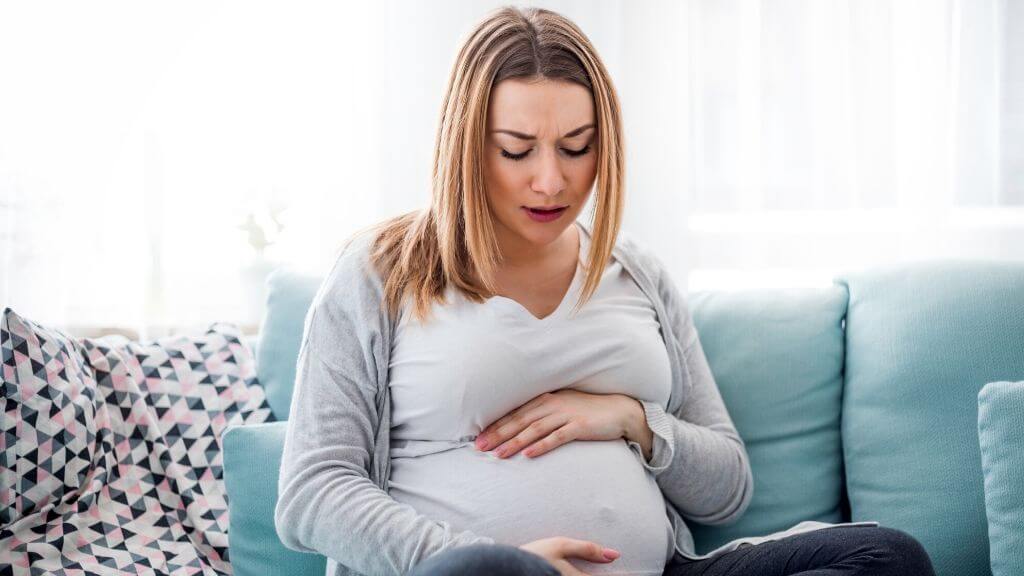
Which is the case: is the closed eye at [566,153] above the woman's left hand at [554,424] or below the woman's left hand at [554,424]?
above

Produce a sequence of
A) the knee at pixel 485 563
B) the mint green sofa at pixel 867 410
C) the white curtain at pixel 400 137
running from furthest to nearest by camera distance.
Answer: the white curtain at pixel 400 137 < the mint green sofa at pixel 867 410 < the knee at pixel 485 563

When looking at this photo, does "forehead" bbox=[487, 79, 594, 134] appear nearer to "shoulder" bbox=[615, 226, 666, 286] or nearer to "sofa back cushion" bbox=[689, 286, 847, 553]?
"shoulder" bbox=[615, 226, 666, 286]

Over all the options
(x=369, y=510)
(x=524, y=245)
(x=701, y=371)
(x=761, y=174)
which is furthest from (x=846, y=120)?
(x=369, y=510)

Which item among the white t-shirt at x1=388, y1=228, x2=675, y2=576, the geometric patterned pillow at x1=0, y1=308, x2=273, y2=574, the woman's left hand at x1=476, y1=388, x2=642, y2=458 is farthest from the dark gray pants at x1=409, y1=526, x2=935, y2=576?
the geometric patterned pillow at x1=0, y1=308, x2=273, y2=574

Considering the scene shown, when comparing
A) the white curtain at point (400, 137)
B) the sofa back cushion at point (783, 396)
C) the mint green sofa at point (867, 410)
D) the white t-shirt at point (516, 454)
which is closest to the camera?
the white t-shirt at point (516, 454)

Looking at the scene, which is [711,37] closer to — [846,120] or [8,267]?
[846,120]

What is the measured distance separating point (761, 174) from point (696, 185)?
159mm

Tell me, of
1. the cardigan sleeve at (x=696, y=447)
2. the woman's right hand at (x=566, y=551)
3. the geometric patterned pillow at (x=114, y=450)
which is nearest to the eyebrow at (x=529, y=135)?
the cardigan sleeve at (x=696, y=447)

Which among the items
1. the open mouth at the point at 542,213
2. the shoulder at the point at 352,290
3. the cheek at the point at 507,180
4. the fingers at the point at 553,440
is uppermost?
the cheek at the point at 507,180

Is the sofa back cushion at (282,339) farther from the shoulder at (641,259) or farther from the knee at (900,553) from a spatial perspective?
the knee at (900,553)

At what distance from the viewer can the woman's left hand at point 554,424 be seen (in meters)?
1.22

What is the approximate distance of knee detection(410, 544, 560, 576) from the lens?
2.97 feet

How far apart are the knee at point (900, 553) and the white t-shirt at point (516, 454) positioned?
0.91 ft

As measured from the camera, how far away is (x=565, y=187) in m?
1.24
